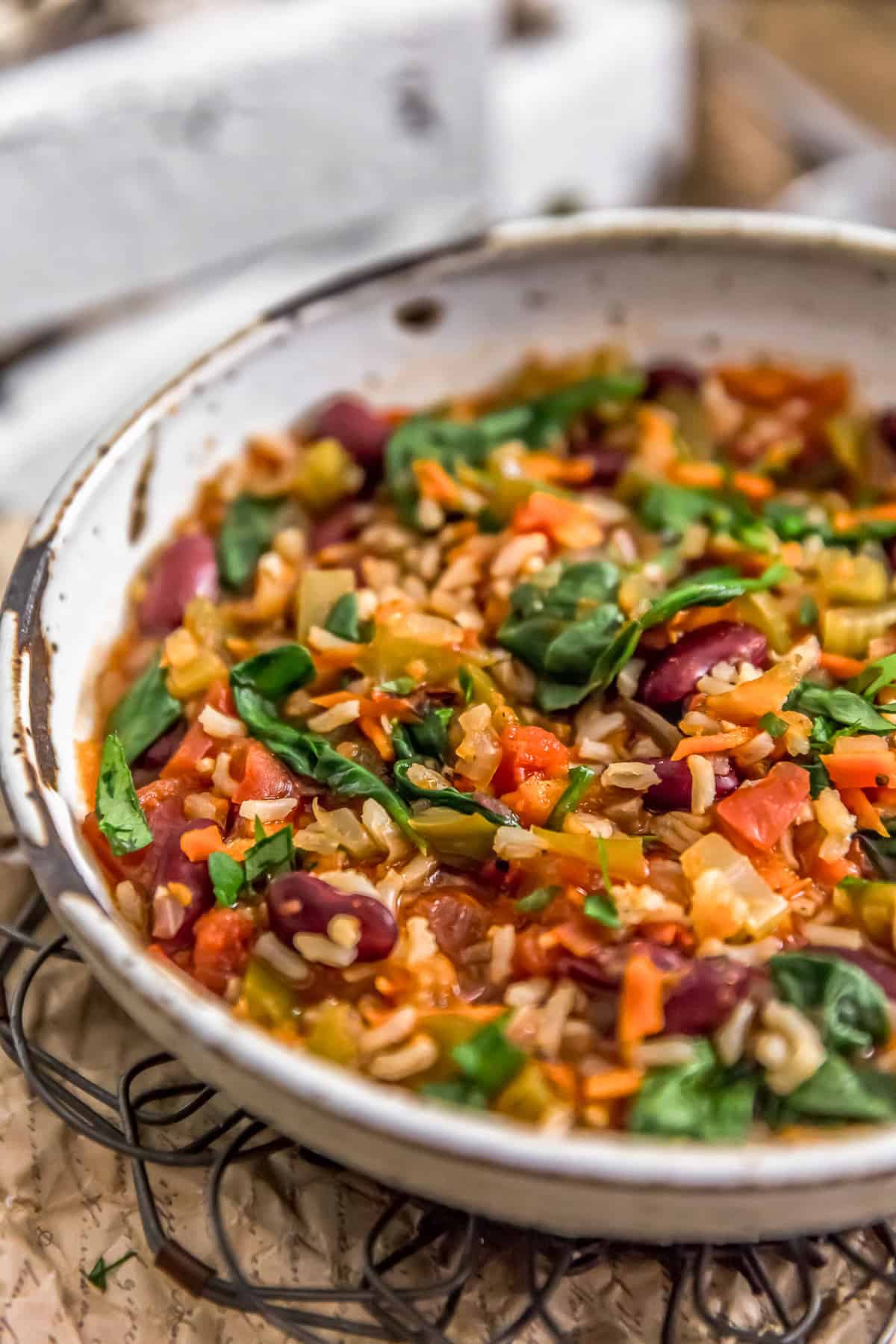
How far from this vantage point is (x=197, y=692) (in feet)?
7.77

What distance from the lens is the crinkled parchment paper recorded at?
1.91 m

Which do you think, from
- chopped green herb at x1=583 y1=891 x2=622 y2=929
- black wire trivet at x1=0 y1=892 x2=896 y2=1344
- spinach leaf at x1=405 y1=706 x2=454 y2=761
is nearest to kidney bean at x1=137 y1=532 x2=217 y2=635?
spinach leaf at x1=405 y1=706 x2=454 y2=761

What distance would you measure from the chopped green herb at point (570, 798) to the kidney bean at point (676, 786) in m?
0.11

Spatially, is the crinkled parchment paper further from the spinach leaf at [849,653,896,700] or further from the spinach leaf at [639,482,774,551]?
the spinach leaf at [639,482,774,551]

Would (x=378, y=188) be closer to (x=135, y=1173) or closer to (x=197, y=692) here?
(x=197, y=692)

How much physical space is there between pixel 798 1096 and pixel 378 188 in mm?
3669

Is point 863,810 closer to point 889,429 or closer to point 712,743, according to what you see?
point 712,743

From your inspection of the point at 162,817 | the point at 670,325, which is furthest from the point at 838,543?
the point at 162,817

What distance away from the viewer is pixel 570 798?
82.7 inches

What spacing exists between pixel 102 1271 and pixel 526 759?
103cm

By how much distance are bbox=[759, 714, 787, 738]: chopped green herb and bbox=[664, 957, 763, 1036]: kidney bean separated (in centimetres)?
46

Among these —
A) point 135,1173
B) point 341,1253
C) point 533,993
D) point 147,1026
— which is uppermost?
point 147,1026

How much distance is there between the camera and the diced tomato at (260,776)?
2176 millimetres

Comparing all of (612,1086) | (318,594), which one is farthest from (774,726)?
(318,594)
